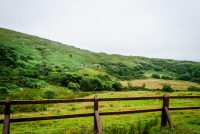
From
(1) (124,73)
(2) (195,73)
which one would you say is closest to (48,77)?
(1) (124,73)

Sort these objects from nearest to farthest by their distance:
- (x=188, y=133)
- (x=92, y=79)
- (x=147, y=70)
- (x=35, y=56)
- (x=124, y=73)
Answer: (x=188, y=133) < (x=92, y=79) < (x=35, y=56) < (x=124, y=73) < (x=147, y=70)

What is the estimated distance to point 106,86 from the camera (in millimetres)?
63062

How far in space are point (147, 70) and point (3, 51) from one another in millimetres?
117000

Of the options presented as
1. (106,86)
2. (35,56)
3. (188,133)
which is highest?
(35,56)

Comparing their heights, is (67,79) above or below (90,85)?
above

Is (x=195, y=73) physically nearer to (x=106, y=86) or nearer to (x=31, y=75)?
(x=106, y=86)

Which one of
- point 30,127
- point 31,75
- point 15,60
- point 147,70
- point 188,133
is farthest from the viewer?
point 147,70

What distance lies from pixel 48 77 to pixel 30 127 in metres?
54.9

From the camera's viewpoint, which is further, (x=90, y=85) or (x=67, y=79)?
(x=67, y=79)

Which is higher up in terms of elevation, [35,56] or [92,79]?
[35,56]

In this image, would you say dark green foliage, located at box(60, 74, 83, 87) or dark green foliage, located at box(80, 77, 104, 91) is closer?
dark green foliage, located at box(80, 77, 104, 91)

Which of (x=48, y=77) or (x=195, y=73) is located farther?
(x=195, y=73)

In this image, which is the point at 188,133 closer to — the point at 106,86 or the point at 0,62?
the point at 106,86

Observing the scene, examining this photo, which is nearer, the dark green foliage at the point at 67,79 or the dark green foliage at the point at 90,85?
the dark green foliage at the point at 90,85
